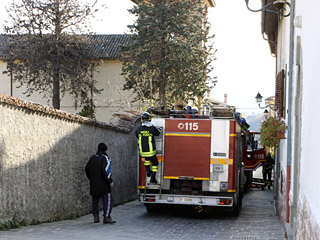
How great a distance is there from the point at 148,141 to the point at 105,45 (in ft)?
112

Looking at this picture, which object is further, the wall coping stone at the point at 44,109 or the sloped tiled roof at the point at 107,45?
the sloped tiled roof at the point at 107,45

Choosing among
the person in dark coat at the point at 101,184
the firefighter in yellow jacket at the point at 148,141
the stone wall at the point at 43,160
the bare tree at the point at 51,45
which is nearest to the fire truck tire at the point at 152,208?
the firefighter in yellow jacket at the point at 148,141

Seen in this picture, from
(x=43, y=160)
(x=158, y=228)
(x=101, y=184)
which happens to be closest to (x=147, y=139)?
(x=101, y=184)

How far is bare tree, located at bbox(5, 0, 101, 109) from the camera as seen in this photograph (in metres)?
39.9

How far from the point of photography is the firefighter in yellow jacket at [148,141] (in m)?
13.6

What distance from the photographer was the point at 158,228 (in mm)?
12312

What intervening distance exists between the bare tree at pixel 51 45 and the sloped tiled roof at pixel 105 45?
123 cm

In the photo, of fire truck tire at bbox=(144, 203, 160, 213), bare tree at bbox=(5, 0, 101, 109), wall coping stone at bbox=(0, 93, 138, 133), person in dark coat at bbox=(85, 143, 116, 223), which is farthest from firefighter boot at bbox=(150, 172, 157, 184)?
bare tree at bbox=(5, 0, 101, 109)

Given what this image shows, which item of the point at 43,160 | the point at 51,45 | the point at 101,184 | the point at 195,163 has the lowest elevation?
the point at 101,184

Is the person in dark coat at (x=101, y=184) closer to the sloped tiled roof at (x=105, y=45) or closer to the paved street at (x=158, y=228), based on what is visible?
the paved street at (x=158, y=228)

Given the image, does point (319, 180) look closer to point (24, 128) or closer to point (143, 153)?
point (24, 128)

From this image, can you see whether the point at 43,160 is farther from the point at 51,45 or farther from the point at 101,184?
the point at 51,45

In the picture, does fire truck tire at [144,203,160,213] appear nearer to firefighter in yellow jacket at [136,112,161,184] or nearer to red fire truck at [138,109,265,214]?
red fire truck at [138,109,265,214]

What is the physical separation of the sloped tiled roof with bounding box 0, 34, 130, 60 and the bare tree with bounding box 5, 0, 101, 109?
48.6 inches
